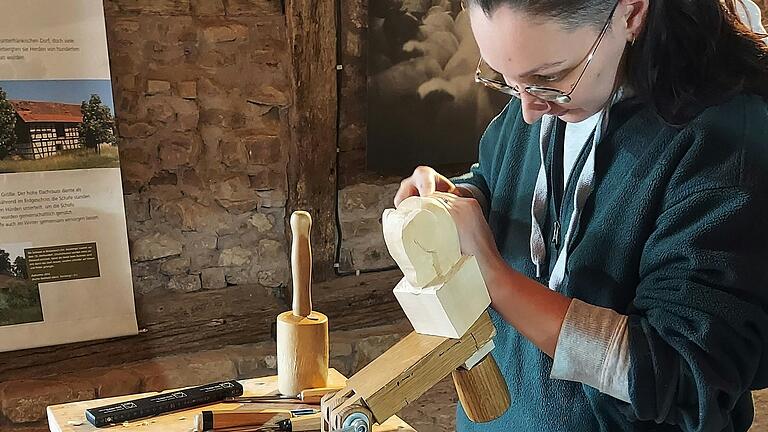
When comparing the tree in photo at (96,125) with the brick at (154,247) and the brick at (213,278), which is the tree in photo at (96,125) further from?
the brick at (213,278)

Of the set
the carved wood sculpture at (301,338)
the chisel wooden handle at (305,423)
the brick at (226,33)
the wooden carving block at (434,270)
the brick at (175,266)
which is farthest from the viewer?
the brick at (175,266)

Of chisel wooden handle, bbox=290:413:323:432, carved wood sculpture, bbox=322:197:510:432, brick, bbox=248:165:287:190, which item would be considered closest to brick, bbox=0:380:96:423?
brick, bbox=248:165:287:190

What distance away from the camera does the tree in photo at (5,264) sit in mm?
2119

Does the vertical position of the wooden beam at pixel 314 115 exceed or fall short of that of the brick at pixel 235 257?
it exceeds it

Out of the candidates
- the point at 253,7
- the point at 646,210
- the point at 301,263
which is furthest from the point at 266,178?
the point at 646,210

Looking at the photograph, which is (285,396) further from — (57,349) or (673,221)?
(57,349)

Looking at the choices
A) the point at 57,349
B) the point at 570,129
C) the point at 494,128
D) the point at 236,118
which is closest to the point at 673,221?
the point at 570,129

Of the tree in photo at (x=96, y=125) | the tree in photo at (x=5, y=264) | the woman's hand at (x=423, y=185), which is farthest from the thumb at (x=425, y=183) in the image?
the tree in photo at (x=5, y=264)

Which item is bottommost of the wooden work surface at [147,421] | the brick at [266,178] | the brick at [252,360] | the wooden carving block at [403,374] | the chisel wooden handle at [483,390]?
the brick at [252,360]

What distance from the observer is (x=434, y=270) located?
0.80 meters

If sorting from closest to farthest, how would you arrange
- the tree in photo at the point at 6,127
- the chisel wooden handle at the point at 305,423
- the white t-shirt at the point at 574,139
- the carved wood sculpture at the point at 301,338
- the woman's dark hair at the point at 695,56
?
the woman's dark hair at the point at 695,56
the white t-shirt at the point at 574,139
the chisel wooden handle at the point at 305,423
the carved wood sculpture at the point at 301,338
the tree in photo at the point at 6,127

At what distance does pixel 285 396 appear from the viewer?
52.6 inches

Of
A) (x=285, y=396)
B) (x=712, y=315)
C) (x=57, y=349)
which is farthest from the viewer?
(x=57, y=349)

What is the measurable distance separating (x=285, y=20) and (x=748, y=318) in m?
1.81
